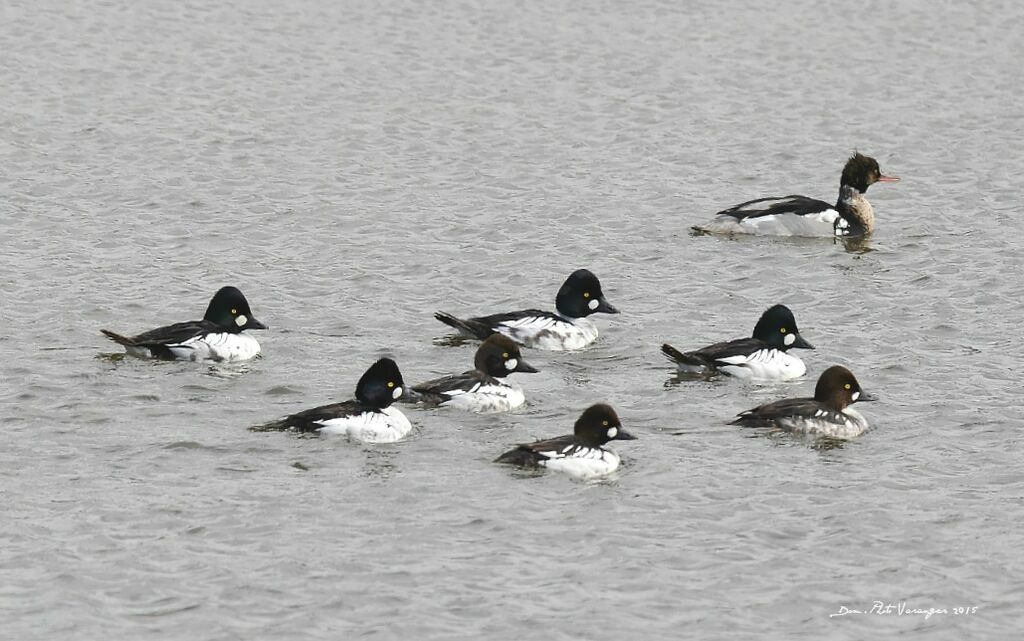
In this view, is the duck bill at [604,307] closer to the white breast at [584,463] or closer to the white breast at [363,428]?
the white breast at [363,428]

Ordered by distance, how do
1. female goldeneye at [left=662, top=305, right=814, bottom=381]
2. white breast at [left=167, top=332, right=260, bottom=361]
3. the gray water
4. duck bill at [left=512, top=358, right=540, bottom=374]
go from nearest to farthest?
the gray water → duck bill at [left=512, top=358, right=540, bottom=374] → female goldeneye at [left=662, top=305, right=814, bottom=381] → white breast at [left=167, top=332, right=260, bottom=361]

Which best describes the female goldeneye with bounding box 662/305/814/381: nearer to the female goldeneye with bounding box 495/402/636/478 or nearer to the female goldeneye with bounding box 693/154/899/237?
the female goldeneye with bounding box 495/402/636/478

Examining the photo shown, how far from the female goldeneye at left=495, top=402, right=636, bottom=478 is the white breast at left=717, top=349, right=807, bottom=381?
3030 mm

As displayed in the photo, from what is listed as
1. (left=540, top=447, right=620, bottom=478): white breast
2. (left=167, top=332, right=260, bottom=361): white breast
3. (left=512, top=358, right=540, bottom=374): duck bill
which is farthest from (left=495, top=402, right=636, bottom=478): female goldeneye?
(left=167, top=332, right=260, bottom=361): white breast

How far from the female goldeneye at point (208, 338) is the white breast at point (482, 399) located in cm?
265

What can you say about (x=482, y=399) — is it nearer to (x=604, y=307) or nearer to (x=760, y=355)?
→ (x=760, y=355)

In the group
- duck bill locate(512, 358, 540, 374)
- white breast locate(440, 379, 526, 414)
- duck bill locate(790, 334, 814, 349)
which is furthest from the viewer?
duck bill locate(790, 334, 814, 349)

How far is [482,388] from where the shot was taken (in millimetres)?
16547

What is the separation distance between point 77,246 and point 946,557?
12.7 m

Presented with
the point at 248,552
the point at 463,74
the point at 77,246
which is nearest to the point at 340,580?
the point at 248,552

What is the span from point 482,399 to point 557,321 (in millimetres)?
2863

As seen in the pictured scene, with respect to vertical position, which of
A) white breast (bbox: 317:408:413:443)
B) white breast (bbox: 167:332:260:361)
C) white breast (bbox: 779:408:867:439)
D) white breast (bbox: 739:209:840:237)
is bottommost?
white breast (bbox: 779:408:867:439)

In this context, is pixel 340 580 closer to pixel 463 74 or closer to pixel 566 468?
pixel 566 468

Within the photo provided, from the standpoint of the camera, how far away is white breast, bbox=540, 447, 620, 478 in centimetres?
1471
